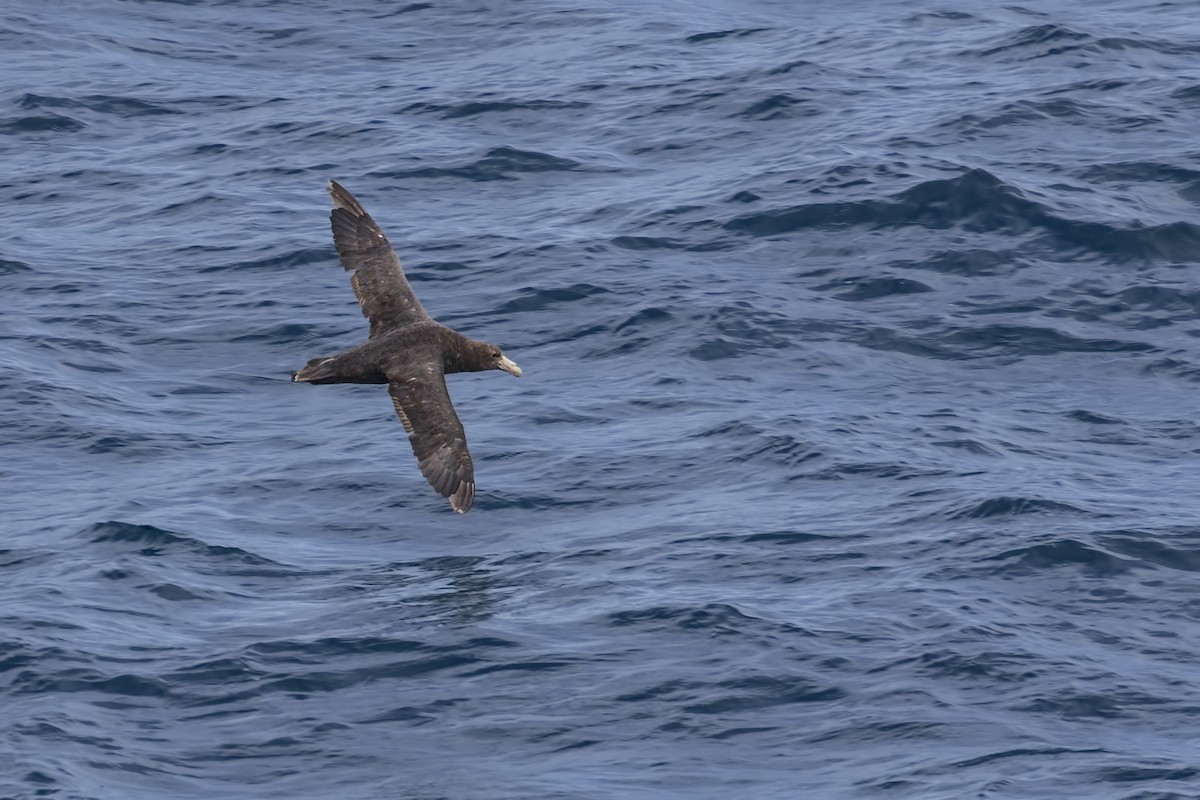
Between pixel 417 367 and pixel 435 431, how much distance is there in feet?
2.35

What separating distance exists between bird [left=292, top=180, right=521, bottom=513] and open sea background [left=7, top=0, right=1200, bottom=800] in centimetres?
115

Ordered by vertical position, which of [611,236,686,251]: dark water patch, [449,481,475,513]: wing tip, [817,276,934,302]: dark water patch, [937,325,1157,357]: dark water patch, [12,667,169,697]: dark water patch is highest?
[611,236,686,251]: dark water patch

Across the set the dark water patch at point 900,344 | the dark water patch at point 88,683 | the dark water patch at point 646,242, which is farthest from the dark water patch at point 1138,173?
the dark water patch at point 88,683

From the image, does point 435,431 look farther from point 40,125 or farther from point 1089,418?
point 40,125

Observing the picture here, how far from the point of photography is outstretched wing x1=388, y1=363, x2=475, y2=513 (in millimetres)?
20094

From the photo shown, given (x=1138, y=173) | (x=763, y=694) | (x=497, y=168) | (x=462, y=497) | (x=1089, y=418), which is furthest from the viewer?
(x=497, y=168)

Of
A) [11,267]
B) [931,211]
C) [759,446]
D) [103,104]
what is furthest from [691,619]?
[103,104]

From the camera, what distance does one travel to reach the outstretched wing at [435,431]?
65.9ft

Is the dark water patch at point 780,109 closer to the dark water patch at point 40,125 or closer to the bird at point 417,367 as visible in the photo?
the dark water patch at point 40,125

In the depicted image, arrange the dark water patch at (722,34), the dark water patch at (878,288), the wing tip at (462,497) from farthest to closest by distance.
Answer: the dark water patch at (722,34)
the dark water patch at (878,288)
the wing tip at (462,497)

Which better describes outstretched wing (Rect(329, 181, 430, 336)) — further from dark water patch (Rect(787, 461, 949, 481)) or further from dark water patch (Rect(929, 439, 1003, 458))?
dark water patch (Rect(929, 439, 1003, 458))

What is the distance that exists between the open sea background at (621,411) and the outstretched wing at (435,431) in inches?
38.3

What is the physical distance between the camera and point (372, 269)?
72.9 feet

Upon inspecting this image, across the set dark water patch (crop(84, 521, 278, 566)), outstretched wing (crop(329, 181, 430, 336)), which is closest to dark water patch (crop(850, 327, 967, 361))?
outstretched wing (crop(329, 181, 430, 336))
